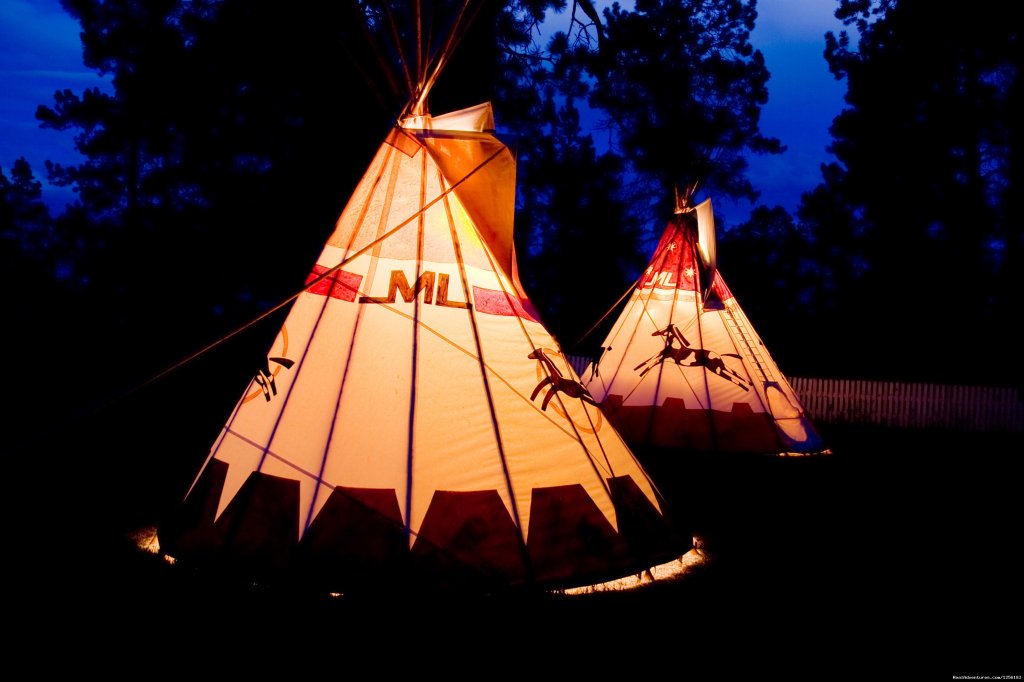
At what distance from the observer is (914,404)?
12.2m

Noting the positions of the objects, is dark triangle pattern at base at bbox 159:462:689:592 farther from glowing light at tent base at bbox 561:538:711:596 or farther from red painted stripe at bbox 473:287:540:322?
red painted stripe at bbox 473:287:540:322

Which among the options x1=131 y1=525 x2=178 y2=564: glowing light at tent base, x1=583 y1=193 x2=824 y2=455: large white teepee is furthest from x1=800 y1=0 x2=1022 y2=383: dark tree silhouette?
x1=131 y1=525 x2=178 y2=564: glowing light at tent base

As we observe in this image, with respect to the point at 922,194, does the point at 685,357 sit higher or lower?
lower

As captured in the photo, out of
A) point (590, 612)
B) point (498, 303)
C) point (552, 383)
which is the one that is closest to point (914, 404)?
point (552, 383)

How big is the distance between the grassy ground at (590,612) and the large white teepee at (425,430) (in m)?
0.15

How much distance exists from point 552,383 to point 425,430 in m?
0.69

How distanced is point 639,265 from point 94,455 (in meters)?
14.0

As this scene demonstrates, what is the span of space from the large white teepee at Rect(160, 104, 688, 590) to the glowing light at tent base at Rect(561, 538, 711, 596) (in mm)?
76

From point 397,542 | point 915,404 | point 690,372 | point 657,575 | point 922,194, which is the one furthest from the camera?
point 922,194

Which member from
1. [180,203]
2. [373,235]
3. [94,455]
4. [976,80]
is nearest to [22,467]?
[94,455]

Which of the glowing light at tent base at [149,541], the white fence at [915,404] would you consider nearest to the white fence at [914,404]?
the white fence at [915,404]

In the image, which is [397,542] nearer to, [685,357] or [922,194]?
[685,357]

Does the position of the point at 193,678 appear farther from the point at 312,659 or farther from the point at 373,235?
the point at 373,235

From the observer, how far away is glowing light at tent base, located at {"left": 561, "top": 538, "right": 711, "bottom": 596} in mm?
2973
